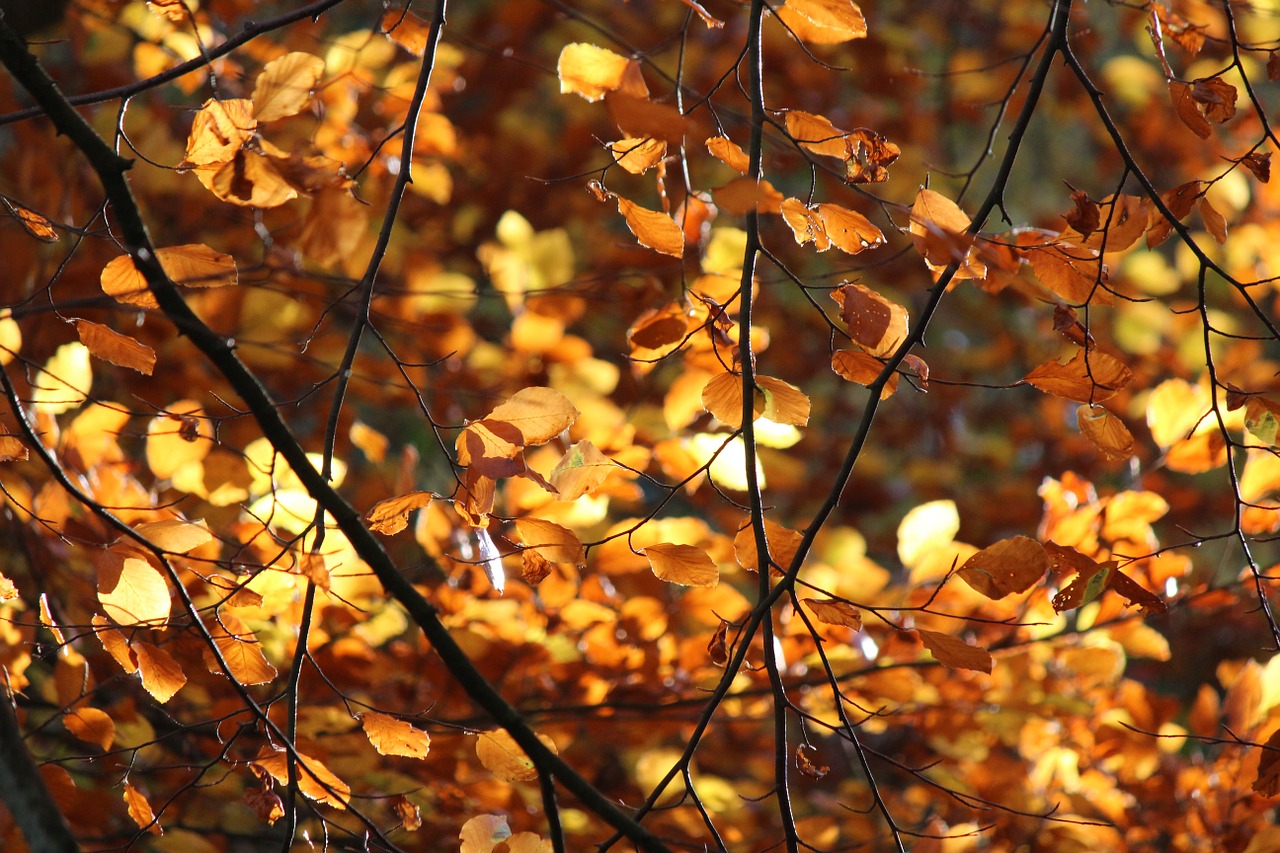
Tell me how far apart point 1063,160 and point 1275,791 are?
3.97 meters

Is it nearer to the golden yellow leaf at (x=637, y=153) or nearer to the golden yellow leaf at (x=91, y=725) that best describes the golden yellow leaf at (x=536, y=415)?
the golden yellow leaf at (x=637, y=153)

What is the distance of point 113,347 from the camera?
788 millimetres

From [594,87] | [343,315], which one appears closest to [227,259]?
[594,87]

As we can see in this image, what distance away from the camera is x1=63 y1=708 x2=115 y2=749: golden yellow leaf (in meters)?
0.87

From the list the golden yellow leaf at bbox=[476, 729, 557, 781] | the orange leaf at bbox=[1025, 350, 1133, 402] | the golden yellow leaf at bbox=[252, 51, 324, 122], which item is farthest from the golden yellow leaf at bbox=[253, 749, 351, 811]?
the orange leaf at bbox=[1025, 350, 1133, 402]

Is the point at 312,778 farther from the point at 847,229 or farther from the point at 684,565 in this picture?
the point at 847,229

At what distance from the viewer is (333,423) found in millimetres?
711

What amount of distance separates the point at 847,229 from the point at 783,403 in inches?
5.8

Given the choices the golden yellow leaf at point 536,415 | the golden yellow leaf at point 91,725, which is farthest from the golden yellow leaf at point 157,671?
the golden yellow leaf at point 536,415

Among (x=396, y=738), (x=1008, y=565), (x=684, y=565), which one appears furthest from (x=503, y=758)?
(x=1008, y=565)

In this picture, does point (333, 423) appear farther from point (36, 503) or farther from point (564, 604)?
point (564, 604)

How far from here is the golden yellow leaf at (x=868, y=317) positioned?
0.75 m

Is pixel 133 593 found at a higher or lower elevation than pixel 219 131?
lower

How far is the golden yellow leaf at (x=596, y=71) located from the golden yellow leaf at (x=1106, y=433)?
1.50ft
